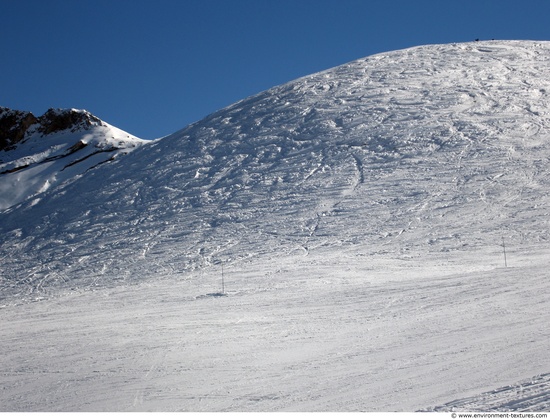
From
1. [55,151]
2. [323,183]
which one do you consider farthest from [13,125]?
[323,183]

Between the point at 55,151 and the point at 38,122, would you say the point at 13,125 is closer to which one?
the point at 38,122

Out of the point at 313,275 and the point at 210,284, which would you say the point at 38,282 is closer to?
the point at 210,284

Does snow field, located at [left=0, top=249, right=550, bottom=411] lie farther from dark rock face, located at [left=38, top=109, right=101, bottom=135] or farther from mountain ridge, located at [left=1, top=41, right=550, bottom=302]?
dark rock face, located at [left=38, top=109, right=101, bottom=135]

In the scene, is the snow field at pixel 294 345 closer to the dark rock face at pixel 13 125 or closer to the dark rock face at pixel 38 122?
the dark rock face at pixel 38 122

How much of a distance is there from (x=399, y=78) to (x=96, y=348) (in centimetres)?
3332

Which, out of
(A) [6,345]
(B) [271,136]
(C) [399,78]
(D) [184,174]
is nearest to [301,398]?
(A) [6,345]

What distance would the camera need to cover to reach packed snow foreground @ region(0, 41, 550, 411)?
7.81 metres

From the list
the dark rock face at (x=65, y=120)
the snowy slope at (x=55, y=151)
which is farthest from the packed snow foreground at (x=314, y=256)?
the dark rock face at (x=65, y=120)

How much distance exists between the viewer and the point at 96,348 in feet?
33.6

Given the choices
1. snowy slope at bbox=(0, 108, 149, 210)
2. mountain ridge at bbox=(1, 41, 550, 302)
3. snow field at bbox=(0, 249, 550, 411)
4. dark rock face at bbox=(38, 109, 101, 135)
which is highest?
dark rock face at bbox=(38, 109, 101, 135)

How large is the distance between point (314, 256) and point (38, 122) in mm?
62389

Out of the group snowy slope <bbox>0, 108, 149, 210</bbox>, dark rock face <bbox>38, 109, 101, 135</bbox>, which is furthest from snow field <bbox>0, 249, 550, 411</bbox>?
dark rock face <bbox>38, 109, 101, 135</bbox>

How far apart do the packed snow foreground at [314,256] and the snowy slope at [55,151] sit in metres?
13.8

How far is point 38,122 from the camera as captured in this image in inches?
2844
